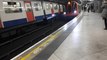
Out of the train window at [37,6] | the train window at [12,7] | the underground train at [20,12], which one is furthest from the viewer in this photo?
the train window at [37,6]

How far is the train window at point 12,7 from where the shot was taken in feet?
35.7

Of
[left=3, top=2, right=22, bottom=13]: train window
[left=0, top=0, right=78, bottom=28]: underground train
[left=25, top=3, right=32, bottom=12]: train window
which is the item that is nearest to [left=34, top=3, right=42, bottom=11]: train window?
[left=0, top=0, right=78, bottom=28]: underground train

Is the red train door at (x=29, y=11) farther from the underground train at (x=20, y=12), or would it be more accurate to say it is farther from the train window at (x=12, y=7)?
the train window at (x=12, y=7)

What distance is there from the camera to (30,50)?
4.40 metres

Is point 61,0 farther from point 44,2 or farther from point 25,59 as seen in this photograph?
point 25,59

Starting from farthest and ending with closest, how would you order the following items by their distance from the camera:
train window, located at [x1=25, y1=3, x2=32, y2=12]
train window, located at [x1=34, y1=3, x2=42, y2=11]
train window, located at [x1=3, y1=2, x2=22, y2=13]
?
train window, located at [x1=34, y1=3, x2=42, y2=11] < train window, located at [x1=25, y1=3, x2=32, y2=12] < train window, located at [x1=3, y1=2, x2=22, y2=13]

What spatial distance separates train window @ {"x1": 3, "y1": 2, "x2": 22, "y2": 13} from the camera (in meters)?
10.9

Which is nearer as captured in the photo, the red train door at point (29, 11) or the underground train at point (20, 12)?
the underground train at point (20, 12)

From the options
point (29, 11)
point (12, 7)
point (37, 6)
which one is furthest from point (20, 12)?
point (37, 6)

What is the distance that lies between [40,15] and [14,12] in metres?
5.14

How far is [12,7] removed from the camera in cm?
1172

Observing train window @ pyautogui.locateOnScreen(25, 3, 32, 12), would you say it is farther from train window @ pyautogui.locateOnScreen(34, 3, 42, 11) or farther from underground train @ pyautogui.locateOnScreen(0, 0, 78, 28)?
train window @ pyautogui.locateOnScreen(34, 3, 42, 11)

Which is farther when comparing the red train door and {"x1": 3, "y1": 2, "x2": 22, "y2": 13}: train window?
the red train door

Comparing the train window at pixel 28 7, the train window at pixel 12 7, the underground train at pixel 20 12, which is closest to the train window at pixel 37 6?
the underground train at pixel 20 12
